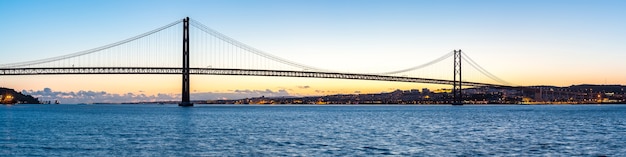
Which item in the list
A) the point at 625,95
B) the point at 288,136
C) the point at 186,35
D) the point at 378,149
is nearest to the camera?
the point at 378,149

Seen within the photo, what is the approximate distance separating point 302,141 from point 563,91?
106027 mm

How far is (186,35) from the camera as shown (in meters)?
74.2

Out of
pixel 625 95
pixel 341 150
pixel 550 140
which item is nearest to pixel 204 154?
pixel 341 150

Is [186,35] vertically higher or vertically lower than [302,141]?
higher

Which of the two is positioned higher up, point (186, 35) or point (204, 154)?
point (186, 35)

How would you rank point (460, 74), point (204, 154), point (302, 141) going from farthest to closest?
point (460, 74)
point (302, 141)
point (204, 154)

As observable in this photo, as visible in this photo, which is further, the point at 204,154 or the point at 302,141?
the point at 302,141

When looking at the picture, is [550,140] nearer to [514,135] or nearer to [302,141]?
[514,135]

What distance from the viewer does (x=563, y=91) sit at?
395 feet

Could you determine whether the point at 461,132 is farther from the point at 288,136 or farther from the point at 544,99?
the point at 544,99

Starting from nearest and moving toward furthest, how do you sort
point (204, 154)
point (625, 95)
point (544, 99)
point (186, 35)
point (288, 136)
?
point (204, 154), point (288, 136), point (186, 35), point (544, 99), point (625, 95)

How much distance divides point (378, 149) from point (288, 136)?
→ 240 inches

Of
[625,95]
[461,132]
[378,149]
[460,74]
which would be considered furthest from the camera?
[625,95]

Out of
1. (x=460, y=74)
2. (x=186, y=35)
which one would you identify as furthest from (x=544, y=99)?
(x=186, y=35)
